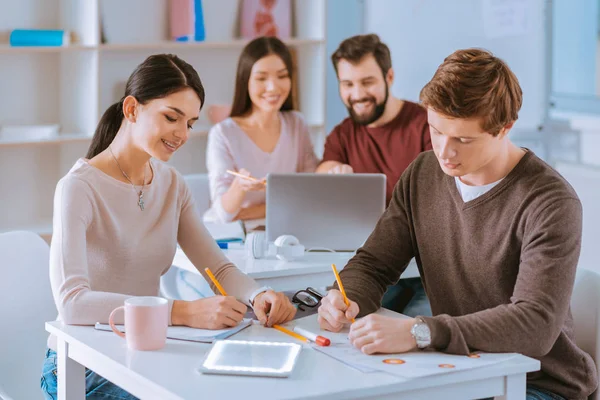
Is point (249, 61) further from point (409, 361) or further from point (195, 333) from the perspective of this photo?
point (409, 361)

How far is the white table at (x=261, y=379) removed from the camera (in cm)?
145

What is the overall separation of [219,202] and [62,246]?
137 cm

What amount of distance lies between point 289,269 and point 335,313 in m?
0.65

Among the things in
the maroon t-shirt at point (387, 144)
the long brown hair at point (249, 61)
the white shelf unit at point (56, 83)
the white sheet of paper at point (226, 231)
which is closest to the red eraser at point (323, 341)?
the white sheet of paper at point (226, 231)

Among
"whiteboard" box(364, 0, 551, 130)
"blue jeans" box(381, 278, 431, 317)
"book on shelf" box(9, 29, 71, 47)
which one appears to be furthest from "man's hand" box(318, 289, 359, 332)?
"whiteboard" box(364, 0, 551, 130)

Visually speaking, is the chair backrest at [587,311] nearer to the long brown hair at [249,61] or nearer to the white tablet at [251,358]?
the white tablet at [251,358]

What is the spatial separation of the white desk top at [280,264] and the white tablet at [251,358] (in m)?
0.69

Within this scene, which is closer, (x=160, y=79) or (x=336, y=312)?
(x=336, y=312)

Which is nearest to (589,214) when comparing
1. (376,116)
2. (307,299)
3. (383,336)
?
(376,116)

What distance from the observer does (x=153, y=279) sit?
2189 millimetres

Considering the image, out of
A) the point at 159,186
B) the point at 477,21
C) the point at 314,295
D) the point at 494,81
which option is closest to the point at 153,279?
the point at 159,186

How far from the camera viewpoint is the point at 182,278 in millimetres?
3066

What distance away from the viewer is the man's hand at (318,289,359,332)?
5.91 ft

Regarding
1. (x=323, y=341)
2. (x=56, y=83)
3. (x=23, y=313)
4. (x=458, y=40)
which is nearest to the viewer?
(x=323, y=341)
